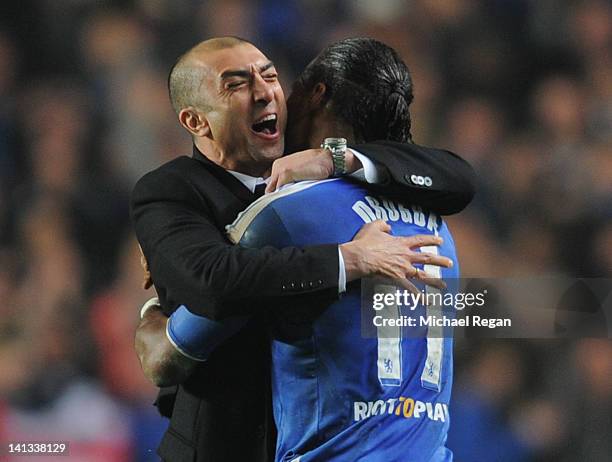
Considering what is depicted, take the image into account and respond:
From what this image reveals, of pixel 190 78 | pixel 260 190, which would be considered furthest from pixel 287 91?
pixel 260 190

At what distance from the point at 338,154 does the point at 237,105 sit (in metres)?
0.30

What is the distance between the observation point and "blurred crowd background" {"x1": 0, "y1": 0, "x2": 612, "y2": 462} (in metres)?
2.95

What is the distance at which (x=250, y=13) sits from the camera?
11.0 ft

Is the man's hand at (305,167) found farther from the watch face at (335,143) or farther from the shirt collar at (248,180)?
the shirt collar at (248,180)

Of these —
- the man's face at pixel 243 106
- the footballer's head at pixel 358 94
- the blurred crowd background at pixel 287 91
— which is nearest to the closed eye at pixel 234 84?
the man's face at pixel 243 106

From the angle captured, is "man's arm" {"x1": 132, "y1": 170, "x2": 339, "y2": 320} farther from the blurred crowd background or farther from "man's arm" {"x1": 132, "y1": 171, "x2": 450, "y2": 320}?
the blurred crowd background

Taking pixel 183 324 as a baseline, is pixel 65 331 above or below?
above

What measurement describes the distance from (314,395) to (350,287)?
0.15 meters

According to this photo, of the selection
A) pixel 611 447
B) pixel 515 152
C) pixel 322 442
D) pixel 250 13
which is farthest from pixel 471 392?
pixel 322 442

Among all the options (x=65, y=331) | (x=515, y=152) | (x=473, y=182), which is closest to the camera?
(x=473, y=182)

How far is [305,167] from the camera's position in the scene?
1.41 meters

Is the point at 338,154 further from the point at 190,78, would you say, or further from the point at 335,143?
the point at 190,78

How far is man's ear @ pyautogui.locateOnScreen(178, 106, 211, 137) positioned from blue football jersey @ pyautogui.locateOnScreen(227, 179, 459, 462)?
307 millimetres

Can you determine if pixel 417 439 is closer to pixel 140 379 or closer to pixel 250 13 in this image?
pixel 140 379
